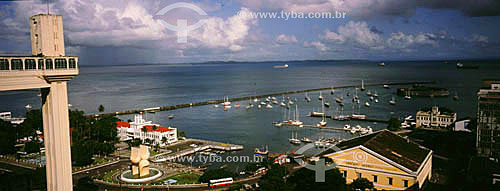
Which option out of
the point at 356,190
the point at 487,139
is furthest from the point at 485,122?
the point at 356,190

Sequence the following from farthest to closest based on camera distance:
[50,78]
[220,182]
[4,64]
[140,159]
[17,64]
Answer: [140,159]
[220,182]
[50,78]
[17,64]
[4,64]

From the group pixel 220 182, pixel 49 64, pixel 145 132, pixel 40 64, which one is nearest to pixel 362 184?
pixel 220 182

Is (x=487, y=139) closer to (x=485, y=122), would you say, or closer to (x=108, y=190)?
(x=485, y=122)

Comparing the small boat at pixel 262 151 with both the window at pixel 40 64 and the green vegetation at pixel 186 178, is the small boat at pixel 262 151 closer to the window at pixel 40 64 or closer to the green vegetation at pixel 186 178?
the green vegetation at pixel 186 178

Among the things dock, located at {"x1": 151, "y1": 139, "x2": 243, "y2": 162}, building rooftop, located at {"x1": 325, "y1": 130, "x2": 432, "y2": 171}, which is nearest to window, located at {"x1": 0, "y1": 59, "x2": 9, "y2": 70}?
building rooftop, located at {"x1": 325, "y1": 130, "x2": 432, "y2": 171}

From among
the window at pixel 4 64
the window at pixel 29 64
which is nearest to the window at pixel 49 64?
the window at pixel 29 64

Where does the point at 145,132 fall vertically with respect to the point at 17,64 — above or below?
below

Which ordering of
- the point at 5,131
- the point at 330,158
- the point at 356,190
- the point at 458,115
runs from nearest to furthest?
the point at 356,190
the point at 330,158
the point at 5,131
the point at 458,115

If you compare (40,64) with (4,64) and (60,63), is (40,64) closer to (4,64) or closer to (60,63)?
(60,63)
